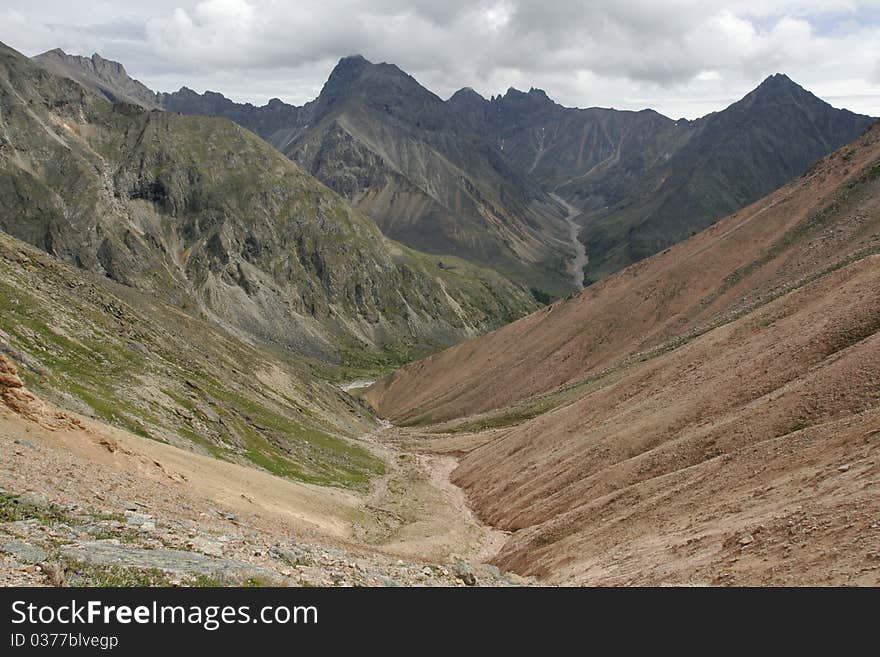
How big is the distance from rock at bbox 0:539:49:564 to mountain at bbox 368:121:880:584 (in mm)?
20656

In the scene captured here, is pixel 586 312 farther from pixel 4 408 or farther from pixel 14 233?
pixel 14 233

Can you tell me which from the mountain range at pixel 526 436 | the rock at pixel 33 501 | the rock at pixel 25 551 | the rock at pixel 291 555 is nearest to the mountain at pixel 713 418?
the mountain range at pixel 526 436

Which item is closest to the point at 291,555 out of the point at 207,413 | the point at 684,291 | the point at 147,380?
the point at 207,413

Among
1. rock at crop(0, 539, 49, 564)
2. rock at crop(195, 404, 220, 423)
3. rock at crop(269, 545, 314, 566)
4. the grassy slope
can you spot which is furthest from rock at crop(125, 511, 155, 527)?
rock at crop(195, 404, 220, 423)

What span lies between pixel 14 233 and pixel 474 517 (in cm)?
16189

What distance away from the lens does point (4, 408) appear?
32094 millimetres

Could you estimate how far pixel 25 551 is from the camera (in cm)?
1662

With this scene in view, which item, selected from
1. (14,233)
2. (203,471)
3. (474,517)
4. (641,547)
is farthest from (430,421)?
(14,233)

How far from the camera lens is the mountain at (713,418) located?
84.0 feet

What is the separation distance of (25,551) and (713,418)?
4248cm

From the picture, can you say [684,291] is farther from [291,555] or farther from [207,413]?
[291,555]

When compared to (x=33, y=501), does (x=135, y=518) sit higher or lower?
lower

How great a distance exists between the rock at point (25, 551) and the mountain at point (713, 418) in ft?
67.8

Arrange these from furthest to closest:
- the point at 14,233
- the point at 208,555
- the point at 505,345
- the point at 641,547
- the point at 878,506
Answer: the point at 14,233 < the point at 505,345 < the point at 641,547 < the point at 878,506 < the point at 208,555
